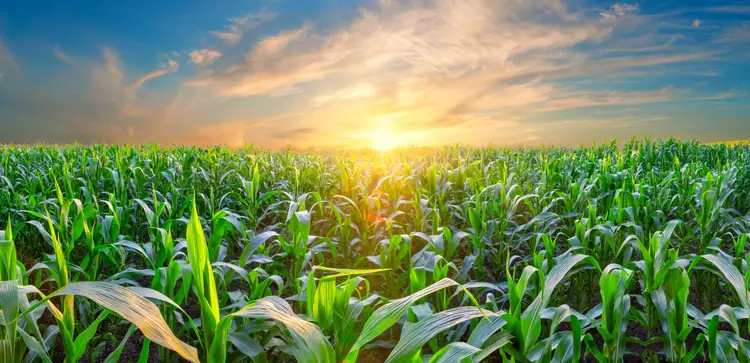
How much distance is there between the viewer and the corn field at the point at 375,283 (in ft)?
5.08

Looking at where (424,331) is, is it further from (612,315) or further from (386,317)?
(612,315)

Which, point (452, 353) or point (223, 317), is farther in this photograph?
point (223, 317)

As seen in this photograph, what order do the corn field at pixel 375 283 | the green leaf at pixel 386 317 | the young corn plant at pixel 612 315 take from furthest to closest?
the young corn plant at pixel 612 315 < the corn field at pixel 375 283 < the green leaf at pixel 386 317

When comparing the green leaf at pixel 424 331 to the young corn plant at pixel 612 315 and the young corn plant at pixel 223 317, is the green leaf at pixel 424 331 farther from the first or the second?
the young corn plant at pixel 612 315

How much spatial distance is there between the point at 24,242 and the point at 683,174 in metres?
7.47

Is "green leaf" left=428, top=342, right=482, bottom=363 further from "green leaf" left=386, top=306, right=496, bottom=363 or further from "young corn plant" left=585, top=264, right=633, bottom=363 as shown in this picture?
"young corn plant" left=585, top=264, right=633, bottom=363

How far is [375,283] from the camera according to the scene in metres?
3.96

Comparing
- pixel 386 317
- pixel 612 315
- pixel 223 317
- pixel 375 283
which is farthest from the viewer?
pixel 375 283

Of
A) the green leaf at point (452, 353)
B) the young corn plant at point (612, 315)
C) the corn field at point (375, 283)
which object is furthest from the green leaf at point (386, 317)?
the young corn plant at point (612, 315)

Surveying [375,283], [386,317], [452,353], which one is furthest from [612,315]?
[375,283]

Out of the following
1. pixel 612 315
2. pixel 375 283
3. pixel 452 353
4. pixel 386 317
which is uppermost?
pixel 386 317

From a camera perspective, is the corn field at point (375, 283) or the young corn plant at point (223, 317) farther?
the corn field at point (375, 283)

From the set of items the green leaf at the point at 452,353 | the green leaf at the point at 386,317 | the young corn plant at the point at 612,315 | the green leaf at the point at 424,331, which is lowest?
the young corn plant at the point at 612,315

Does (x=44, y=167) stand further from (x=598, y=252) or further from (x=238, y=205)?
(x=598, y=252)
